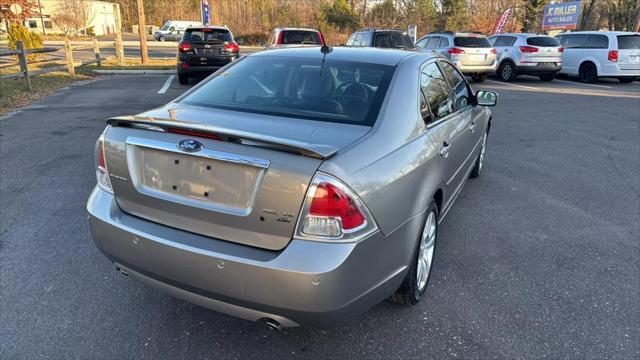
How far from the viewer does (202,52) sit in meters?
13.9

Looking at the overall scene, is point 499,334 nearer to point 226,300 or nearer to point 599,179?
point 226,300

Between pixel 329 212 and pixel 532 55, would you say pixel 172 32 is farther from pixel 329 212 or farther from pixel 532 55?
pixel 329 212

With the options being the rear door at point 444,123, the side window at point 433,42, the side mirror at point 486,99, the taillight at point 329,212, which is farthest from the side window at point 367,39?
the taillight at point 329,212

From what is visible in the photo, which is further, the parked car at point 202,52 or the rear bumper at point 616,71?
the rear bumper at point 616,71

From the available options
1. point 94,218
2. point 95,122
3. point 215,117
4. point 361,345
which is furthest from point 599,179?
point 95,122

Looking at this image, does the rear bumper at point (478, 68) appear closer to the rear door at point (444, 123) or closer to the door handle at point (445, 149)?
the rear door at point (444, 123)

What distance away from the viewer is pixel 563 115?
1034 centimetres

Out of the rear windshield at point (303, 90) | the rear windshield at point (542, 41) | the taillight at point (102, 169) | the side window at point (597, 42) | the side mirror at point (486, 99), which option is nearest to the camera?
the taillight at point (102, 169)

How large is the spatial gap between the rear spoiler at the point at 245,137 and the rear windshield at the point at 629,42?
1772cm

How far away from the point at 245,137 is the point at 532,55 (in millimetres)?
16680

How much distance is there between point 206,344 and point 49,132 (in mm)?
6341

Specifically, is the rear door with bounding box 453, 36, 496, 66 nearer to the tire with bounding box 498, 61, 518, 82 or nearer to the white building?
the tire with bounding box 498, 61, 518, 82

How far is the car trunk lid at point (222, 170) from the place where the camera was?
6.85ft

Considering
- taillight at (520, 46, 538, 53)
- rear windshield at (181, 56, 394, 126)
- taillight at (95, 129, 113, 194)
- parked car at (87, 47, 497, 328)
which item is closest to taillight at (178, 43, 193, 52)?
rear windshield at (181, 56, 394, 126)
